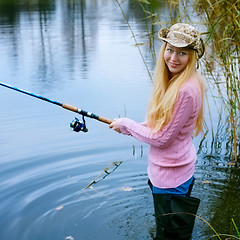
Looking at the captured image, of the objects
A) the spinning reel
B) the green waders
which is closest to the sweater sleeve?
the green waders

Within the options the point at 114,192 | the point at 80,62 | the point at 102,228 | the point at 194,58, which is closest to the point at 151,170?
the point at 194,58

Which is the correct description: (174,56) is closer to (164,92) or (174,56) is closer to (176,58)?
(176,58)

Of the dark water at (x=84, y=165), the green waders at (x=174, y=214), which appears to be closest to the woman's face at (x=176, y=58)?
the green waders at (x=174, y=214)

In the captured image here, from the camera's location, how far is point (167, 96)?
2416mm

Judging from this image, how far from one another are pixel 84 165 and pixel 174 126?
7.36 feet

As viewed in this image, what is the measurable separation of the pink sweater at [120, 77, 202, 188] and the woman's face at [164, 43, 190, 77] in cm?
10

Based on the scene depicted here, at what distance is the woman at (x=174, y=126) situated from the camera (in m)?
2.39

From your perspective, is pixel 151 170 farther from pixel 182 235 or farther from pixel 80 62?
pixel 80 62

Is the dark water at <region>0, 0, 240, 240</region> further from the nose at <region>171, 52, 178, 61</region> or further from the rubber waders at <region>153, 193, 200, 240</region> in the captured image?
the nose at <region>171, 52, 178, 61</region>

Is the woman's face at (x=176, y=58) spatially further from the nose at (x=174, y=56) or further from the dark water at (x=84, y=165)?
the dark water at (x=84, y=165)

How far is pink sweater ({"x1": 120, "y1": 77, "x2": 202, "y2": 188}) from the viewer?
2.37 m

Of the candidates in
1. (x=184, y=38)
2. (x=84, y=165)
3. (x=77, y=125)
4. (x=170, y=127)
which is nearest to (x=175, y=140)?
(x=170, y=127)

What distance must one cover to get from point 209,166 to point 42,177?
5.39 ft

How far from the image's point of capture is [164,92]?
251 centimetres
